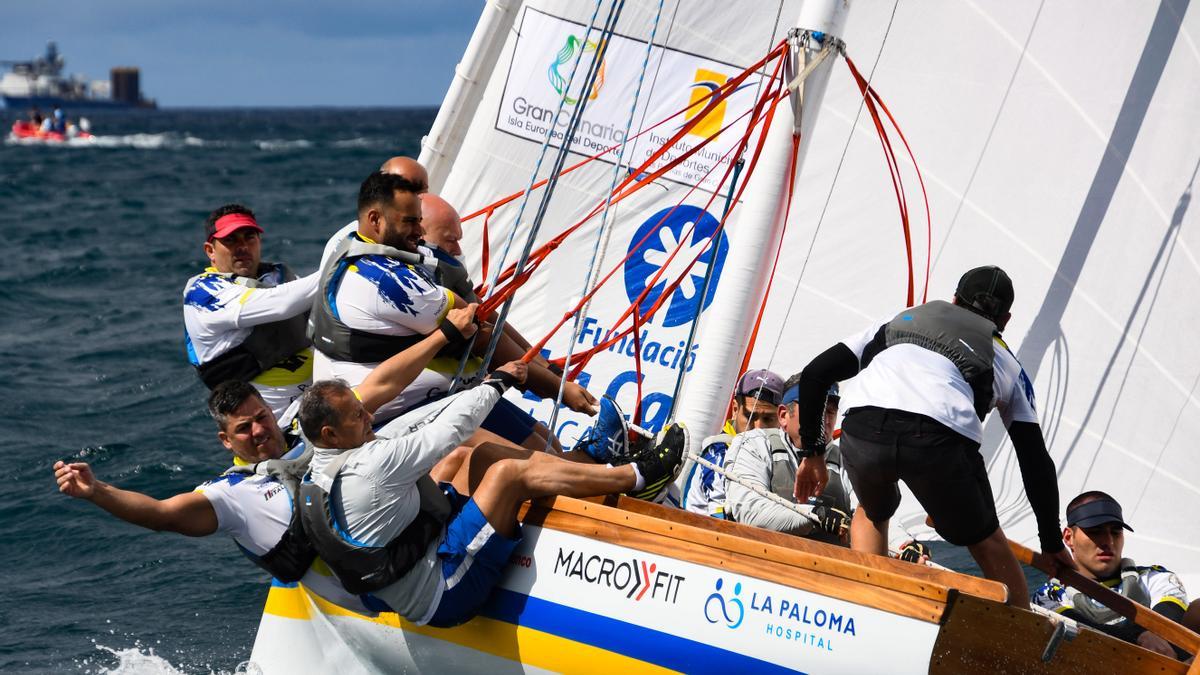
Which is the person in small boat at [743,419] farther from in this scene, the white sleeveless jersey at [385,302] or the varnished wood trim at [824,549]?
the white sleeveless jersey at [385,302]

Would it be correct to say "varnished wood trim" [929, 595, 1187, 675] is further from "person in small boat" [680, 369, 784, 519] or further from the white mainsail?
the white mainsail

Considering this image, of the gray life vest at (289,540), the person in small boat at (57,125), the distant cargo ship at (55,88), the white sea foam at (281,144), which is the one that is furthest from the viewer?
the distant cargo ship at (55,88)

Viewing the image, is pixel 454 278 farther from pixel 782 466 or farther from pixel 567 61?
pixel 567 61

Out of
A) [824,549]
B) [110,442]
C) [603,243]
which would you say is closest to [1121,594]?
[824,549]

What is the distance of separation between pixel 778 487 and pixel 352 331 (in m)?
1.66

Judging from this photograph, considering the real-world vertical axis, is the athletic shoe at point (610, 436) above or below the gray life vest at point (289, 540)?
above

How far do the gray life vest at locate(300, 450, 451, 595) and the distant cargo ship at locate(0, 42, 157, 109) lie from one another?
13896cm

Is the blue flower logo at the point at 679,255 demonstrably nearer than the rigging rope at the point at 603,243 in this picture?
No

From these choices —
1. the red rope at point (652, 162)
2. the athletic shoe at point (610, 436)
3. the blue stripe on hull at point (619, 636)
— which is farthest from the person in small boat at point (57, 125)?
the blue stripe on hull at point (619, 636)

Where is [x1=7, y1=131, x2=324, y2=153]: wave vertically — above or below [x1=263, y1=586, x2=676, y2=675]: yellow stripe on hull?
below

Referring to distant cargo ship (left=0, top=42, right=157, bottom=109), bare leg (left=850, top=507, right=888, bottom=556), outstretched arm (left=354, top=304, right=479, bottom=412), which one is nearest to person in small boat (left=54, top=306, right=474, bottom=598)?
outstretched arm (left=354, top=304, right=479, bottom=412)

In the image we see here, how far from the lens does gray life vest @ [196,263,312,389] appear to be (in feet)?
18.3

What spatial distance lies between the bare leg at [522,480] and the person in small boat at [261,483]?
0.23m

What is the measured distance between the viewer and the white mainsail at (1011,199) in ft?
19.7
